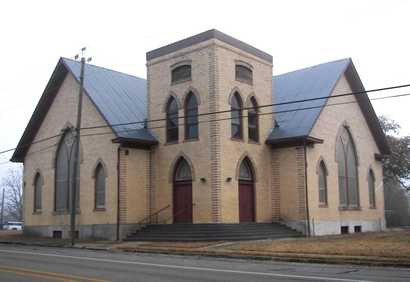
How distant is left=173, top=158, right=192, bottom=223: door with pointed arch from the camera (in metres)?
28.9

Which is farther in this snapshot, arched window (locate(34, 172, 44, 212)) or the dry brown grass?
arched window (locate(34, 172, 44, 212))

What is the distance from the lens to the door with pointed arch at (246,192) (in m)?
29.1

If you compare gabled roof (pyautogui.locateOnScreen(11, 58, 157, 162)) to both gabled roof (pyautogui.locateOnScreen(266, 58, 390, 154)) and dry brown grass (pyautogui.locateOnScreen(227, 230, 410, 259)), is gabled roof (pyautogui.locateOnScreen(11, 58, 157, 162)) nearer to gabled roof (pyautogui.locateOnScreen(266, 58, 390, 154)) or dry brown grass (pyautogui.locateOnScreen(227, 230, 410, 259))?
gabled roof (pyautogui.locateOnScreen(266, 58, 390, 154))

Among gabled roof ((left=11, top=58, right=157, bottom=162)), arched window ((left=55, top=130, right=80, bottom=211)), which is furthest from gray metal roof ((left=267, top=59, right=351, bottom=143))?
arched window ((left=55, top=130, right=80, bottom=211))

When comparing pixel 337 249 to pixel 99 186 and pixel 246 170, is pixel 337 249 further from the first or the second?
pixel 99 186

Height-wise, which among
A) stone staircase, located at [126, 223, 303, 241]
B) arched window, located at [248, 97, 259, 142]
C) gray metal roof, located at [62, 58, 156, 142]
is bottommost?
stone staircase, located at [126, 223, 303, 241]

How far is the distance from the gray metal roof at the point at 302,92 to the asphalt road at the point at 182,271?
13654 millimetres

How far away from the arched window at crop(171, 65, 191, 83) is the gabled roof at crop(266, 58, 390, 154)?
18.4 ft

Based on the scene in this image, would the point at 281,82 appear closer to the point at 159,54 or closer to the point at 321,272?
the point at 159,54

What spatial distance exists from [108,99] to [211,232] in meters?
10.7

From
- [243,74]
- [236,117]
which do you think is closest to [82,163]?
[236,117]

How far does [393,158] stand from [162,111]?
77.4 ft

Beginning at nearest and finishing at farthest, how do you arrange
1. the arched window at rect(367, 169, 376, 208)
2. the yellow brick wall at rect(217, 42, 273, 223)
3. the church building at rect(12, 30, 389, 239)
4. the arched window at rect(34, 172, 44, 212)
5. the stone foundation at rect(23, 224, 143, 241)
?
the yellow brick wall at rect(217, 42, 273, 223)
the church building at rect(12, 30, 389, 239)
the stone foundation at rect(23, 224, 143, 241)
the arched window at rect(34, 172, 44, 212)
the arched window at rect(367, 169, 376, 208)

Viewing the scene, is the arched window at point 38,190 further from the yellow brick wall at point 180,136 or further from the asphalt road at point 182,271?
the asphalt road at point 182,271
